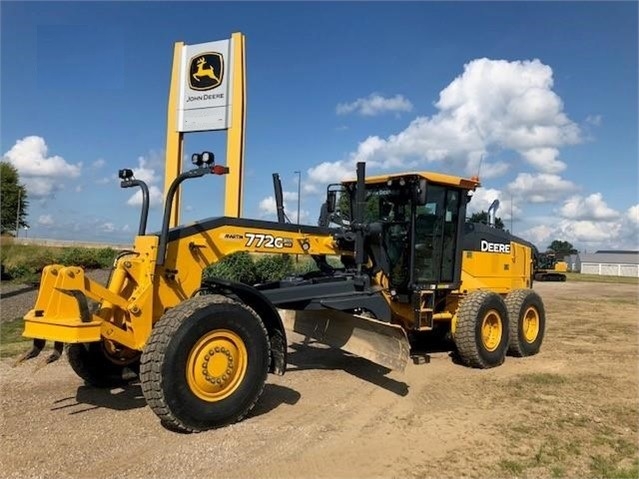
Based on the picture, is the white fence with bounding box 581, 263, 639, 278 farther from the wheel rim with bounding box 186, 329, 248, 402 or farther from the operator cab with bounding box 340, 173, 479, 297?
the wheel rim with bounding box 186, 329, 248, 402

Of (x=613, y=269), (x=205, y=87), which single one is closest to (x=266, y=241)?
(x=205, y=87)

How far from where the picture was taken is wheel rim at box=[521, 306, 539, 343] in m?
9.90

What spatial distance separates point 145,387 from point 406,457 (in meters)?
2.25

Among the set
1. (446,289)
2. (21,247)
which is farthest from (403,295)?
(21,247)

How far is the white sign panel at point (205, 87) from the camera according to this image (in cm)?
979

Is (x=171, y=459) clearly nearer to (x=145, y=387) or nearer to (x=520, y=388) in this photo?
(x=145, y=387)

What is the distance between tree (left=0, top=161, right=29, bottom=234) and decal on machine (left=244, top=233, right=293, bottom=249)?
53223 millimetres

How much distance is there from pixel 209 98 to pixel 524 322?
20.7ft

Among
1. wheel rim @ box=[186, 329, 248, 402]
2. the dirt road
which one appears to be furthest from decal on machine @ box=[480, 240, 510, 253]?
wheel rim @ box=[186, 329, 248, 402]

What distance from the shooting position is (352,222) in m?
7.93

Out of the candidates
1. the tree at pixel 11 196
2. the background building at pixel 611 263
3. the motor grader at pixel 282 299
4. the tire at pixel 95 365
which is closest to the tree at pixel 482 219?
the motor grader at pixel 282 299

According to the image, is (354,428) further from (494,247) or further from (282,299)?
(494,247)

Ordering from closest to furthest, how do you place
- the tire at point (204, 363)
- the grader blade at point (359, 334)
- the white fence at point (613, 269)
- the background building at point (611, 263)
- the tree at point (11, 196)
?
the tire at point (204, 363), the grader blade at point (359, 334), the tree at point (11, 196), the white fence at point (613, 269), the background building at point (611, 263)

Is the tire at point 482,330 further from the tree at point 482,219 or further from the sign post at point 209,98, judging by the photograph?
the sign post at point 209,98
